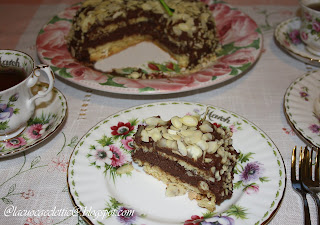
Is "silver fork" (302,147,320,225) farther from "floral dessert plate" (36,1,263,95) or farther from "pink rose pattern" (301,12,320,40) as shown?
"pink rose pattern" (301,12,320,40)

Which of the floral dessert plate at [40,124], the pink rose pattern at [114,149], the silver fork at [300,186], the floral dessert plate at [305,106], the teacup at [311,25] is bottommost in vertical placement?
the floral dessert plate at [40,124]

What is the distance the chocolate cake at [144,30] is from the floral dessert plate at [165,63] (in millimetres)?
110

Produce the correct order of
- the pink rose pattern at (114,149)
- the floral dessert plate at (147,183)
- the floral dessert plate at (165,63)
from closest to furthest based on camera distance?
the floral dessert plate at (147,183), the pink rose pattern at (114,149), the floral dessert plate at (165,63)

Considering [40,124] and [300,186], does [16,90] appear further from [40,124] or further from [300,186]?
[300,186]

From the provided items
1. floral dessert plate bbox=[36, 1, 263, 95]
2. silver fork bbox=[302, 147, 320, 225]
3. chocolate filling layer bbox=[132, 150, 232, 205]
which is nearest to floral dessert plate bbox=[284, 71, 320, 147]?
silver fork bbox=[302, 147, 320, 225]

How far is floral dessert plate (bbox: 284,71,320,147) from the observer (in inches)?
68.6

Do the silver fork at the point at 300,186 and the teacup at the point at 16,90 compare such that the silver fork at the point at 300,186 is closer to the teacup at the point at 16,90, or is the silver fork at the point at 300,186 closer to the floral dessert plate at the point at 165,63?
the floral dessert plate at the point at 165,63

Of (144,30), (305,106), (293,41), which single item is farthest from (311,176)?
(144,30)

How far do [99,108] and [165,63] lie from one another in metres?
0.76

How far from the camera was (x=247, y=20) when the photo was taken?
9.11 ft

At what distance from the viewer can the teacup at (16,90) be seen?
176cm

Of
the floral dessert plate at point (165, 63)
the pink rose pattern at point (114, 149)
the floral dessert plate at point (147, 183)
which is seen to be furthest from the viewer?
the floral dessert plate at point (165, 63)

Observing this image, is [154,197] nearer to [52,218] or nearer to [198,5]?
[52,218]

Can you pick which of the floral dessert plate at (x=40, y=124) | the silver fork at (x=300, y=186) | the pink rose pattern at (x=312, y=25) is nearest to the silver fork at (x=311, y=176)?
the silver fork at (x=300, y=186)
